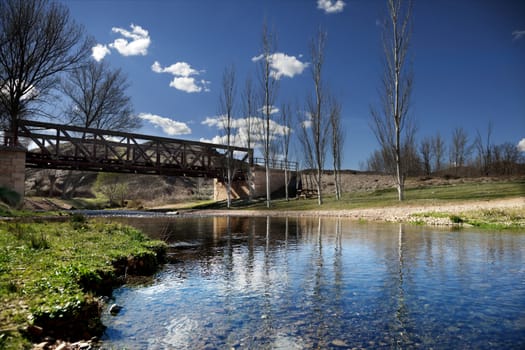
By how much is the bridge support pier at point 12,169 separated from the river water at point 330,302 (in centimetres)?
2254

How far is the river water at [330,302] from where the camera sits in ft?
12.7

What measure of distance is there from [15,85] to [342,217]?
89.9ft

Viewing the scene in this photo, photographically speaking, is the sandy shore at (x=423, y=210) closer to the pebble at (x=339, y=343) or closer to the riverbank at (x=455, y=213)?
the riverbank at (x=455, y=213)

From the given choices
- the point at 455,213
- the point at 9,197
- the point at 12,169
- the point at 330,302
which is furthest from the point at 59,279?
the point at 12,169

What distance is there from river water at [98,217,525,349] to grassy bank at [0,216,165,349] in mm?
429

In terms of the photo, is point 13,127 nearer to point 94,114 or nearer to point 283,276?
point 94,114

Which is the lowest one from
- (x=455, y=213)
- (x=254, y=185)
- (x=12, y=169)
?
(x=455, y=213)

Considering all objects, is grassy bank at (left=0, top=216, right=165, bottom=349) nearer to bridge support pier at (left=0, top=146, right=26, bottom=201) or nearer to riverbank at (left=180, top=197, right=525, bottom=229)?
riverbank at (left=180, top=197, right=525, bottom=229)

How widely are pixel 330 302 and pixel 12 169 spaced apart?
2825 cm

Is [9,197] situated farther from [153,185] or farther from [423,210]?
[153,185]

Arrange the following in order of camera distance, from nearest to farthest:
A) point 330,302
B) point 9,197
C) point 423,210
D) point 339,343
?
point 339,343 < point 330,302 < point 423,210 < point 9,197

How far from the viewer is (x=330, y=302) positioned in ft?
17.1

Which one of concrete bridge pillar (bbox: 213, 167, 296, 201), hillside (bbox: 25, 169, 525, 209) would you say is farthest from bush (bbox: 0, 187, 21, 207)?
concrete bridge pillar (bbox: 213, 167, 296, 201)

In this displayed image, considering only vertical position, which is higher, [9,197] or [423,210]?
[9,197]
